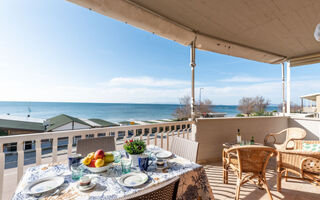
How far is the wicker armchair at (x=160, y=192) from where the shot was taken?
1.80ft

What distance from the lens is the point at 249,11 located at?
2293mm

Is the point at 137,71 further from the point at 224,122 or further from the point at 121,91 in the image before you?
the point at 224,122

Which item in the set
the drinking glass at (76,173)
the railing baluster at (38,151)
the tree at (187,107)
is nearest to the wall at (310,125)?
the drinking glass at (76,173)

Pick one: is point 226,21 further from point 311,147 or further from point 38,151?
point 38,151

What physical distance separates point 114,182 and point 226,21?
2.95m

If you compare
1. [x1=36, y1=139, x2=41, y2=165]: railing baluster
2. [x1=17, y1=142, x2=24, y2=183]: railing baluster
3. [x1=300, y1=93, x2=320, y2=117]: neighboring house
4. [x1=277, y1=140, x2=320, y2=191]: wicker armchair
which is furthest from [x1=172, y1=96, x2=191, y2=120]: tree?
[x1=17, y1=142, x2=24, y2=183]: railing baluster

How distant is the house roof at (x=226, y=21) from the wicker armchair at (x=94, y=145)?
1.67 meters

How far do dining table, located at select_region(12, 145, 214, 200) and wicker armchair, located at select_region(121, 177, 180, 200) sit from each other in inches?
11.8

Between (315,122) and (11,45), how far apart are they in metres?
12.0

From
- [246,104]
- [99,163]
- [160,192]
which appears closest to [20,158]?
[99,163]

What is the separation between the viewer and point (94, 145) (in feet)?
5.60

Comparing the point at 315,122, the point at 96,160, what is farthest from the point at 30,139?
the point at 315,122

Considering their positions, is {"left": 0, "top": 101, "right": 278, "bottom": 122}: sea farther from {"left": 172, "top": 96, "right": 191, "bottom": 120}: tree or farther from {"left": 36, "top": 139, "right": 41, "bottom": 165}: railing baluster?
{"left": 36, "top": 139, "right": 41, "bottom": 165}: railing baluster

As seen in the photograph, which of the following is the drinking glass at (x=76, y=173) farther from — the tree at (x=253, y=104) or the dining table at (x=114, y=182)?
the tree at (x=253, y=104)
